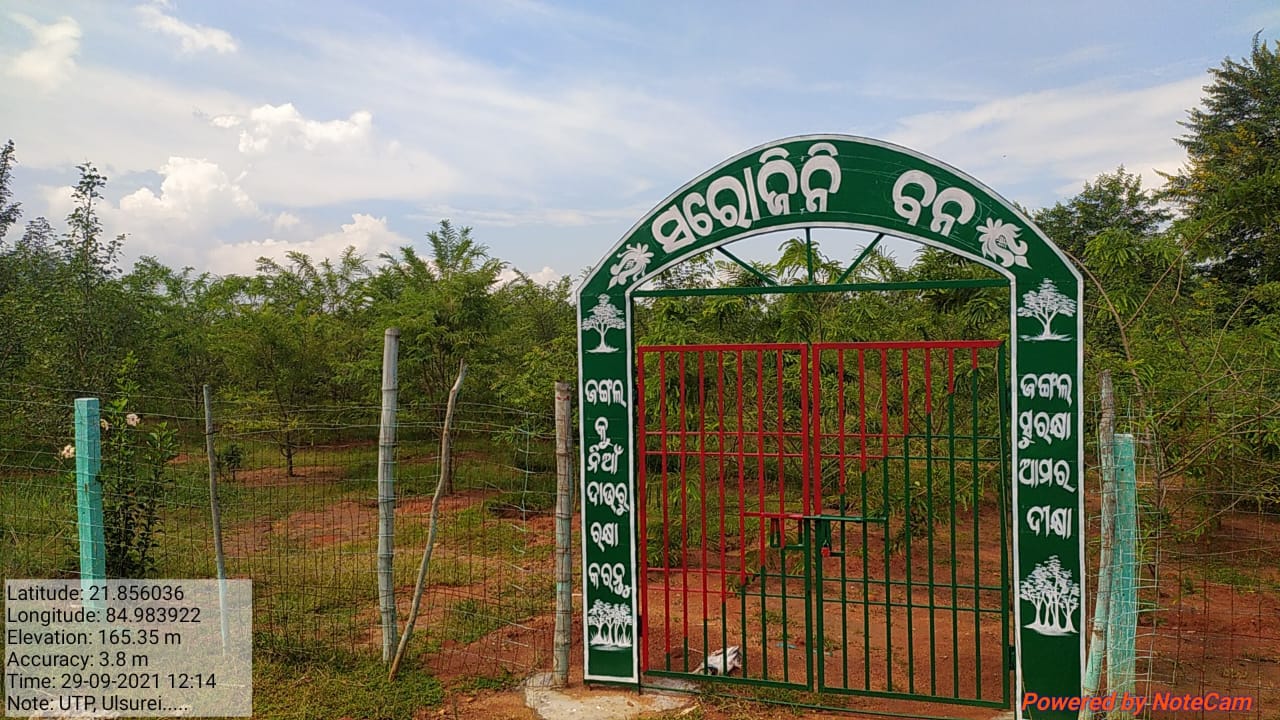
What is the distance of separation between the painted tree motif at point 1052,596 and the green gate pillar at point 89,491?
20.2 ft

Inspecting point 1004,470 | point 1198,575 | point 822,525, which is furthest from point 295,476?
point 1198,575

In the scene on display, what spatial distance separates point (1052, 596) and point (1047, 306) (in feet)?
4.95

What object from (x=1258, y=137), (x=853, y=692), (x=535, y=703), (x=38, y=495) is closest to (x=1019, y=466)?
(x=853, y=692)

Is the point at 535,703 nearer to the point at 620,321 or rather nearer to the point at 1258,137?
the point at 620,321

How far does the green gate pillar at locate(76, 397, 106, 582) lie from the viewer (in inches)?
226

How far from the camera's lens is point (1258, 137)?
1802 cm

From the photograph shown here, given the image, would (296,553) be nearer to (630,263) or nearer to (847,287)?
(630,263)

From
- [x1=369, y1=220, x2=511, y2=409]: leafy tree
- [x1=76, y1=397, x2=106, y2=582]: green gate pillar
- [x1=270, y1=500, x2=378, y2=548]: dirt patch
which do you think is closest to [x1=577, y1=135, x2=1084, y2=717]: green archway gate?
[x1=76, y1=397, x2=106, y2=582]: green gate pillar

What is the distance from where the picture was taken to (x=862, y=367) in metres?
4.52

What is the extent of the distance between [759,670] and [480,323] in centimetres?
791

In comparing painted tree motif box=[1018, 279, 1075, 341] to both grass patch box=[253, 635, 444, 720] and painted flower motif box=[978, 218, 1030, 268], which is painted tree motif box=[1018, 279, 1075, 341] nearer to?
painted flower motif box=[978, 218, 1030, 268]

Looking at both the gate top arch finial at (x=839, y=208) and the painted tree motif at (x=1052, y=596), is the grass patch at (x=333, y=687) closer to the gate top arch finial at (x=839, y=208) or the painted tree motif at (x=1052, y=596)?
the gate top arch finial at (x=839, y=208)
